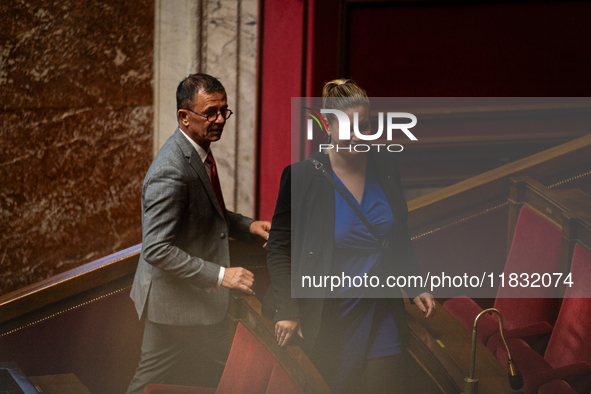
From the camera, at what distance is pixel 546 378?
199 centimetres

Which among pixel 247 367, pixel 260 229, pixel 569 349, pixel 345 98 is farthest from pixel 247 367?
pixel 569 349

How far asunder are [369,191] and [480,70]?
1.60 m

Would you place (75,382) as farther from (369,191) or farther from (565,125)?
(565,125)

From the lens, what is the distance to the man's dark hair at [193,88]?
1734 millimetres

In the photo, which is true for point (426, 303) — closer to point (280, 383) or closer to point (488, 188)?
point (280, 383)

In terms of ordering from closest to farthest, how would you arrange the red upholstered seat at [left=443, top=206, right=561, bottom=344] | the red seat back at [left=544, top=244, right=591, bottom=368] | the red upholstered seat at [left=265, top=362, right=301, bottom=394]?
1. the red upholstered seat at [left=265, top=362, right=301, bottom=394]
2. the red seat back at [left=544, top=244, right=591, bottom=368]
3. the red upholstered seat at [left=443, top=206, right=561, bottom=344]

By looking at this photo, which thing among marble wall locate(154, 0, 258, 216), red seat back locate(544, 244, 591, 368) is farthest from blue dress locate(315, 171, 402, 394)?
marble wall locate(154, 0, 258, 216)

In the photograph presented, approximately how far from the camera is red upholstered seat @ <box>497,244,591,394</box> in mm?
2012

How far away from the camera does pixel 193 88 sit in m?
1.74

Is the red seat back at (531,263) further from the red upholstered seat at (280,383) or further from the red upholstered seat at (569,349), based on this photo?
the red upholstered seat at (280,383)

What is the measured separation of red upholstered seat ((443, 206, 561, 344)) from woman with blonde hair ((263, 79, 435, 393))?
0.90 m

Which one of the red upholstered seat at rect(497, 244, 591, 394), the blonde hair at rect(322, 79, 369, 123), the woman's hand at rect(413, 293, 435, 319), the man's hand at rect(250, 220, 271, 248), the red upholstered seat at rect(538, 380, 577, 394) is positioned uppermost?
the blonde hair at rect(322, 79, 369, 123)

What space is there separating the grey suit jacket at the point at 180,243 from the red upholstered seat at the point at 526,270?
116cm

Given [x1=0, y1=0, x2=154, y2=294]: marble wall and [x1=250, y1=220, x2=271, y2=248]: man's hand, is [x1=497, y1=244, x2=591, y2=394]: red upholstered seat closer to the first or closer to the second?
[x1=250, y1=220, x2=271, y2=248]: man's hand
